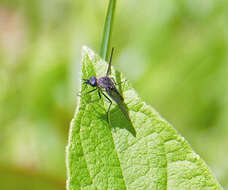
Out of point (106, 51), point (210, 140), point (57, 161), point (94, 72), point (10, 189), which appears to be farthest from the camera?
point (210, 140)

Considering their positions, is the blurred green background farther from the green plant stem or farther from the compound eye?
the compound eye

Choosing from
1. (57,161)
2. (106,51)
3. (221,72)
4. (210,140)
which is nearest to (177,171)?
(106,51)

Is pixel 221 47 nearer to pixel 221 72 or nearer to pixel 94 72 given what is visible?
pixel 221 72

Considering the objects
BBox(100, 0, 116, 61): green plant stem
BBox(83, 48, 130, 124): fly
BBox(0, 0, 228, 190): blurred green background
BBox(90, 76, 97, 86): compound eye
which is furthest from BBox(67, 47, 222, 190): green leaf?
BBox(0, 0, 228, 190): blurred green background

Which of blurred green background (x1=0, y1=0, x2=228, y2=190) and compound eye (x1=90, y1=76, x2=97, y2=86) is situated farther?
blurred green background (x1=0, y1=0, x2=228, y2=190)

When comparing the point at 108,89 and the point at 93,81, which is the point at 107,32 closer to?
the point at 108,89

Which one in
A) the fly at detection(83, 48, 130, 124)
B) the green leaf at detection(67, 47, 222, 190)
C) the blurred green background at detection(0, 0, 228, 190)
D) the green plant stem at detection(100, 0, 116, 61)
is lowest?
the green leaf at detection(67, 47, 222, 190)
